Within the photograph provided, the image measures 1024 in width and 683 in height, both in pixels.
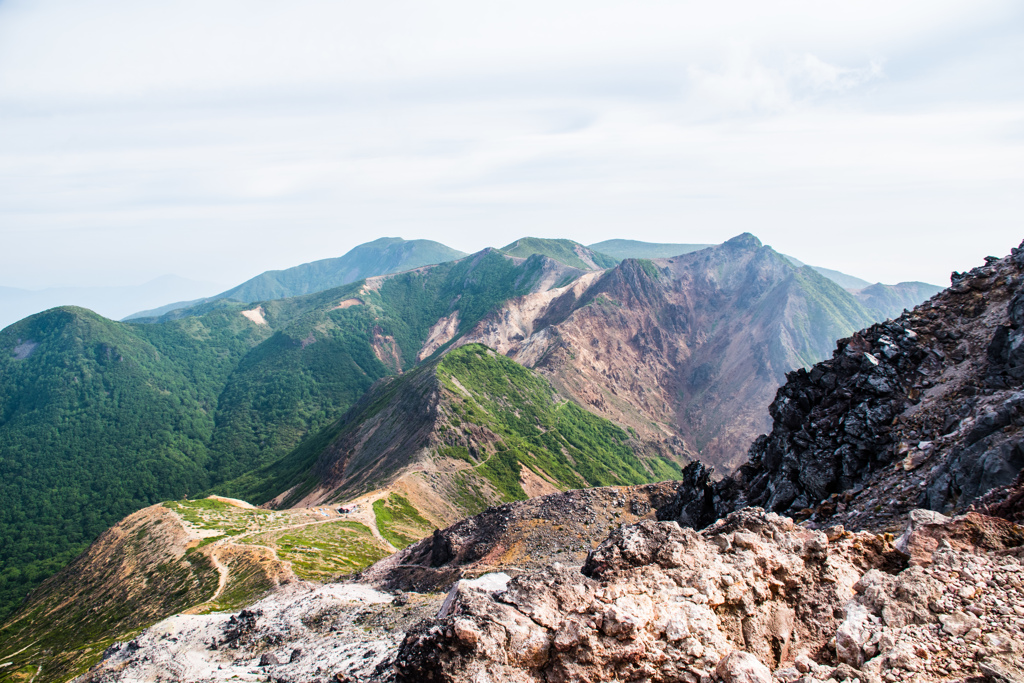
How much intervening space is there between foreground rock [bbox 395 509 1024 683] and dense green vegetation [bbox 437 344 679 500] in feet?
328

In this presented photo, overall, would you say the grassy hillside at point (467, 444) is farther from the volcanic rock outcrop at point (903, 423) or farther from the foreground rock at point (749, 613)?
the foreground rock at point (749, 613)

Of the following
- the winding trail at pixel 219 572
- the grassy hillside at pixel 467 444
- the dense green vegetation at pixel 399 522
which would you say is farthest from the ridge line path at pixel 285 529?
the grassy hillside at pixel 467 444

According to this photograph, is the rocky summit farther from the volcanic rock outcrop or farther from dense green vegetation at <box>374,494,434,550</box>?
dense green vegetation at <box>374,494,434,550</box>

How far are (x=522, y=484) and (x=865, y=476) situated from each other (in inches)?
3708

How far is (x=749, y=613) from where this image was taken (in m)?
15.6

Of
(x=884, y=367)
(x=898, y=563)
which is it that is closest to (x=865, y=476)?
(x=884, y=367)

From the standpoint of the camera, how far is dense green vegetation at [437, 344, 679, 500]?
131 meters

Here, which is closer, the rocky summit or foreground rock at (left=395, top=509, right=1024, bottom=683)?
foreground rock at (left=395, top=509, right=1024, bottom=683)

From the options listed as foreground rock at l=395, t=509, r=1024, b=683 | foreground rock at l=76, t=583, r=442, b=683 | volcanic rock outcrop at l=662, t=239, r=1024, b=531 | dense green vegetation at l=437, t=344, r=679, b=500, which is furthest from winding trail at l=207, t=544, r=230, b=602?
dense green vegetation at l=437, t=344, r=679, b=500

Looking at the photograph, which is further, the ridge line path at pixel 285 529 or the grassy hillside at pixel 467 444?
the grassy hillside at pixel 467 444

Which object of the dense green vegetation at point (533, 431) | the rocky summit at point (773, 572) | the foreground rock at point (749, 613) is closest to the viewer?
the foreground rock at point (749, 613)

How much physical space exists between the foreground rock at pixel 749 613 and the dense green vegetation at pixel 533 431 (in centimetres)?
9999

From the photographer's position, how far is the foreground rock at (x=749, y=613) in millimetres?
12148

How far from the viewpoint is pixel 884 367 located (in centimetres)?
3862
